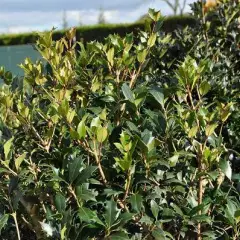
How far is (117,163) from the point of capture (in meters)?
1.94

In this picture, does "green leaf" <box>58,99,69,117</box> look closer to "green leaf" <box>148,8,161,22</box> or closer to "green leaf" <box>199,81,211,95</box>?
"green leaf" <box>199,81,211,95</box>

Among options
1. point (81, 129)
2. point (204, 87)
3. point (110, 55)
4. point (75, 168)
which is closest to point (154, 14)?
point (110, 55)

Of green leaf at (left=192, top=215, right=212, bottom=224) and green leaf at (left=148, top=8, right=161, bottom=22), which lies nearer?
green leaf at (left=192, top=215, right=212, bottom=224)

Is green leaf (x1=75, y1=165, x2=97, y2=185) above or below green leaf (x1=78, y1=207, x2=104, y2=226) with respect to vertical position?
above

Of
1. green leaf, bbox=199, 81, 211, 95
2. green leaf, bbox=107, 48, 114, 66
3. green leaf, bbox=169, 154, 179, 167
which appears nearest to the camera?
green leaf, bbox=169, 154, 179, 167

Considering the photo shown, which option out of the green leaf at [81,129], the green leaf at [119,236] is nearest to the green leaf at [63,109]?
the green leaf at [81,129]

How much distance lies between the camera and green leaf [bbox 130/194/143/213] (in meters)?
1.91

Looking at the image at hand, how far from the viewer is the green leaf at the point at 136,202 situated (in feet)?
6.25

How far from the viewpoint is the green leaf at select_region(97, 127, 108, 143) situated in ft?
6.34

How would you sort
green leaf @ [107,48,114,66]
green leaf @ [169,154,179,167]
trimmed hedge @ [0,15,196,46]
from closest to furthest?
green leaf @ [169,154,179,167] < green leaf @ [107,48,114,66] < trimmed hedge @ [0,15,196,46]

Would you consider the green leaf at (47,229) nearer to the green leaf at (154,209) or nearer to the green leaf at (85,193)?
the green leaf at (85,193)

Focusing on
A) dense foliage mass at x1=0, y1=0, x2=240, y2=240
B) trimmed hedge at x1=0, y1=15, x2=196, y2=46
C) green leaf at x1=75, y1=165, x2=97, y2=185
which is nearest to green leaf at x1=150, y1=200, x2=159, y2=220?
dense foliage mass at x1=0, y1=0, x2=240, y2=240

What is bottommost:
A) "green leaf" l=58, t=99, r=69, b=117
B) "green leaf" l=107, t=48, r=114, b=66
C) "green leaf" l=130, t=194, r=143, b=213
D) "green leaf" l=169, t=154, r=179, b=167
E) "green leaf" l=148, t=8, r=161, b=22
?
"green leaf" l=130, t=194, r=143, b=213

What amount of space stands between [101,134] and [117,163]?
118mm
